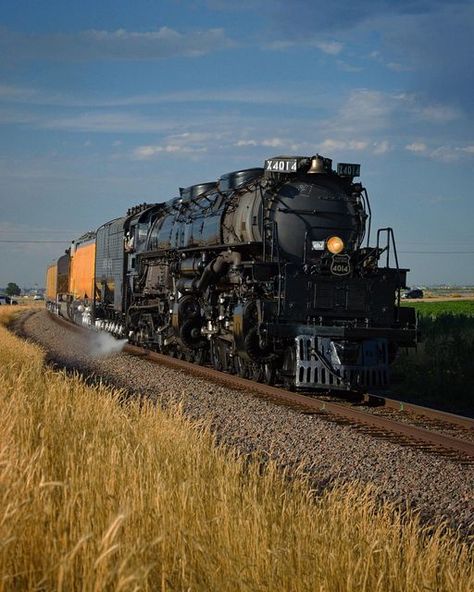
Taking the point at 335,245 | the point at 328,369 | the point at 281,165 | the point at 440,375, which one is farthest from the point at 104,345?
the point at 328,369

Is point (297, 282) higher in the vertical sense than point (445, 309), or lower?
higher

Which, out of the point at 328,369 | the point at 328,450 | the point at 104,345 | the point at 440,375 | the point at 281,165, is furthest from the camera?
the point at 104,345

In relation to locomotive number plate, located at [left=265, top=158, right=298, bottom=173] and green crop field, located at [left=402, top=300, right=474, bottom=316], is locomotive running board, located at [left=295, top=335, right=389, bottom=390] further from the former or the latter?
green crop field, located at [left=402, top=300, right=474, bottom=316]

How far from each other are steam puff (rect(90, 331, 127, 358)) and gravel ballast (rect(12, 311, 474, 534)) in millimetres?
8579

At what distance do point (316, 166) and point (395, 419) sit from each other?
5.60 metres

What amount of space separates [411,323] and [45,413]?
968 centimetres

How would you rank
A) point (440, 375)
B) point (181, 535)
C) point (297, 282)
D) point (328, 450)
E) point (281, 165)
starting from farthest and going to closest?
point (440, 375) < point (281, 165) < point (297, 282) < point (328, 450) < point (181, 535)

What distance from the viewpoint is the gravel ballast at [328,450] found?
8336 millimetres

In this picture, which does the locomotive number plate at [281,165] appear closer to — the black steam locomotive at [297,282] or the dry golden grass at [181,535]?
the black steam locomotive at [297,282]

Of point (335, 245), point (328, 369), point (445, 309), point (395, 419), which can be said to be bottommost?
point (395, 419)

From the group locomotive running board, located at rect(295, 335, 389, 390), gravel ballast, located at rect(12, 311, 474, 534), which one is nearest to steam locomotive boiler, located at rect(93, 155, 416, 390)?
locomotive running board, located at rect(295, 335, 389, 390)

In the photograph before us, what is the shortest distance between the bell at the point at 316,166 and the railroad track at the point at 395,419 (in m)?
4.29

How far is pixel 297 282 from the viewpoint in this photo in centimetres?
1598

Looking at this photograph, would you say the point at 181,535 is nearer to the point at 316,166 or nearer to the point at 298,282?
the point at 298,282
